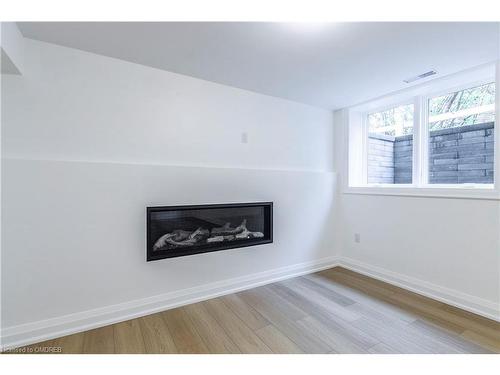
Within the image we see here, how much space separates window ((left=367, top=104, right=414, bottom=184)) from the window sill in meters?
0.28

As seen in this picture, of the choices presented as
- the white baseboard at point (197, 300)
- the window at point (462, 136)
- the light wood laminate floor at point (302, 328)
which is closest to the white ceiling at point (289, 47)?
the window at point (462, 136)

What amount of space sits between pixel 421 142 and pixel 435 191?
638mm

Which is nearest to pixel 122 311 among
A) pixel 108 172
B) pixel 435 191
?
pixel 108 172

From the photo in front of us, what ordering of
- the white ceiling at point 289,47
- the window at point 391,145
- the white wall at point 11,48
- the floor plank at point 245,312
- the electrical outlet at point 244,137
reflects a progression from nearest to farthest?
the white wall at point 11,48 → the white ceiling at point 289,47 → the floor plank at point 245,312 → the electrical outlet at point 244,137 → the window at point 391,145

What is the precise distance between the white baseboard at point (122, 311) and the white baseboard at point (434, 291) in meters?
1.02

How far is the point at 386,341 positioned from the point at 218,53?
2565 mm

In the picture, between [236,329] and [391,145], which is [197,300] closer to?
[236,329]

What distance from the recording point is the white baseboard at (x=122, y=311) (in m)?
1.75

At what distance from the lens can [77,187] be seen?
1.91 metres

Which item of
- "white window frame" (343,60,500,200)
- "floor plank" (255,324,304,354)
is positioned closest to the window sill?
"white window frame" (343,60,500,200)

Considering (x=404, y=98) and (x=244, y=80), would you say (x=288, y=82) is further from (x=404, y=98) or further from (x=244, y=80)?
(x=404, y=98)

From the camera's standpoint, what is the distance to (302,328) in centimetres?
195

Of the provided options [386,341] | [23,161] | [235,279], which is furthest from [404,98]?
[23,161]

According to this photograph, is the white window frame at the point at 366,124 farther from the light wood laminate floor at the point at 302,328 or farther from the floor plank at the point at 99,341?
the floor plank at the point at 99,341
